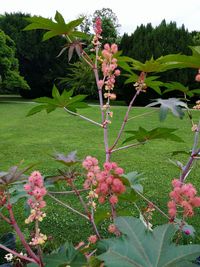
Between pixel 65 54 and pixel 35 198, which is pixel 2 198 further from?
pixel 65 54

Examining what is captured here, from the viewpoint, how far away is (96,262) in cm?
70

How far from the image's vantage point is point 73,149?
613cm

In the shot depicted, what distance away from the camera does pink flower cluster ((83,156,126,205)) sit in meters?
0.74

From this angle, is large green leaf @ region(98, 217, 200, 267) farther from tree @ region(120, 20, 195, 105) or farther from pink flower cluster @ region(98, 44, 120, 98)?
tree @ region(120, 20, 195, 105)

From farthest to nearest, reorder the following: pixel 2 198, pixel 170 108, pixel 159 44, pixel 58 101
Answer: pixel 159 44
pixel 58 101
pixel 170 108
pixel 2 198

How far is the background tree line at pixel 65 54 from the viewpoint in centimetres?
1474

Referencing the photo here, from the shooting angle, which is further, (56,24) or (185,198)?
(56,24)

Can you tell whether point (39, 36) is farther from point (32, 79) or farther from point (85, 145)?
point (85, 145)

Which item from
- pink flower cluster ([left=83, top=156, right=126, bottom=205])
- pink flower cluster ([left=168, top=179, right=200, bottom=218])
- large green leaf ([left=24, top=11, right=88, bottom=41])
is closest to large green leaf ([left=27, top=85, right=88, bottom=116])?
large green leaf ([left=24, top=11, right=88, bottom=41])

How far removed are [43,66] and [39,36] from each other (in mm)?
1573

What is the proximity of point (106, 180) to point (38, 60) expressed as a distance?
20.2 meters

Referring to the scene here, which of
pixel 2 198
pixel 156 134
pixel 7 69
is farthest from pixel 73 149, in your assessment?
pixel 7 69

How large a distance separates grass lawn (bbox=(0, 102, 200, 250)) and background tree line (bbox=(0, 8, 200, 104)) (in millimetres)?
4285

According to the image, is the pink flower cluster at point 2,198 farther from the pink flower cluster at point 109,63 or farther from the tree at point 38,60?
the tree at point 38,60
